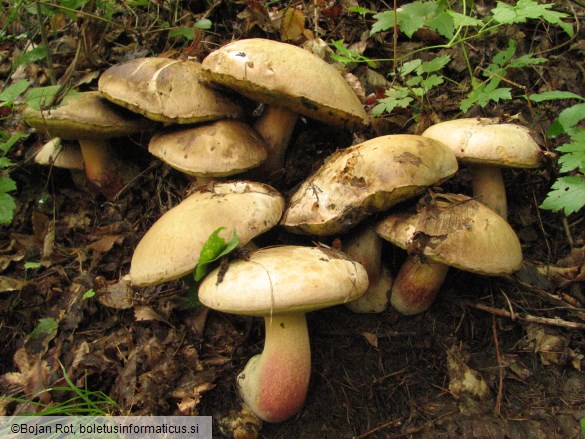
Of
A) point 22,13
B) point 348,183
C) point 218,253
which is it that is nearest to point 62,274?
point 218,253

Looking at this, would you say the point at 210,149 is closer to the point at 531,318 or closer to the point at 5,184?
the point at 5,184

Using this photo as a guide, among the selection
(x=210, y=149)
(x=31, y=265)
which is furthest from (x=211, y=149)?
(x=31, y=265)

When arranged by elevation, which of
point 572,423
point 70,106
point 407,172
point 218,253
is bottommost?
point 572,423

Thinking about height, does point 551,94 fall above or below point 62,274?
above

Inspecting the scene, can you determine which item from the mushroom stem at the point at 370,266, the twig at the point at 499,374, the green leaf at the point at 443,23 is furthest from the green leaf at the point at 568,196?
the green leaf at the point at 443,23

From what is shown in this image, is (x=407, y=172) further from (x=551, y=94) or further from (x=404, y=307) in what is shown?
(x=551, y=94)

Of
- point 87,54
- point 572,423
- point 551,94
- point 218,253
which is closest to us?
point 218,253

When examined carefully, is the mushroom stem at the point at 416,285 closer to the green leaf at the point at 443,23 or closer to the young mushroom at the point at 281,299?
the young mushroom at the point at 281,299
